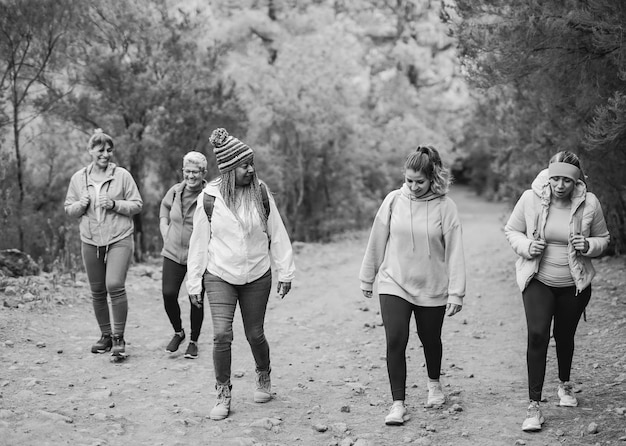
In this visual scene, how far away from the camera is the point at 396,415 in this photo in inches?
208

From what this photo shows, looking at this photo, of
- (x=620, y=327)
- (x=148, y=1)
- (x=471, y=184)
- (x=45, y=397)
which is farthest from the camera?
(x=471, y=184)

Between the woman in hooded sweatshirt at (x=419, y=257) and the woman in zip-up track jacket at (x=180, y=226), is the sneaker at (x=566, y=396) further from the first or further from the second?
the woman in zip-up track jacket at (x=180, y=226)

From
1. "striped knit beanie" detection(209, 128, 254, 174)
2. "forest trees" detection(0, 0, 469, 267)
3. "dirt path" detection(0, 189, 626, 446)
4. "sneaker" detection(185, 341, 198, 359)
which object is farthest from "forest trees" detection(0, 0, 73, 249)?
"striped knit beanie" detection(209, 128, 254, 174)

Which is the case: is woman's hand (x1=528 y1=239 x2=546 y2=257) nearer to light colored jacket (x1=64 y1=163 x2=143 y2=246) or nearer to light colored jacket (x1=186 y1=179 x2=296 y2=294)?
light colored jacket (x1=186 y1=179 x2=296 y2=294)

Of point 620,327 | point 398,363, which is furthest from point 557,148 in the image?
point 398,363

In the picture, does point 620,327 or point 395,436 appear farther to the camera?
point 620,327

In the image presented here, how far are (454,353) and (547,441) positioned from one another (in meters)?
2.83

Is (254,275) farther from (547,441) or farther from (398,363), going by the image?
(547,441)

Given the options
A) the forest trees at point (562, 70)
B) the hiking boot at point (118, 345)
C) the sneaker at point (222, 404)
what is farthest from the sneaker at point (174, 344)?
the forest trees at point (562, 70)

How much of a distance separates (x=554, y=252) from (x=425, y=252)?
3.08ft

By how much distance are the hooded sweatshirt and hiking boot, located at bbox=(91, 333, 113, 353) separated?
3.33 meters

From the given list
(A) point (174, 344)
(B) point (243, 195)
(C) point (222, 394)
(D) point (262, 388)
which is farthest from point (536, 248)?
(A) point (174, 344)

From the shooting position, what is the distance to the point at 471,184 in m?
49.5

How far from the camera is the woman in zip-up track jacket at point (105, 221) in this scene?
22.5 feet
